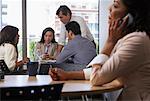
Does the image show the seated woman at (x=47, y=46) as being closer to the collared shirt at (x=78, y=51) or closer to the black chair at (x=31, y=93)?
the collared shirt at (x=78, y=51)

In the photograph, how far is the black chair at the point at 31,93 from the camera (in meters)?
1.47

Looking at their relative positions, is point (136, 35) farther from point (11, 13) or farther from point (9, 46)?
point (11, 13)

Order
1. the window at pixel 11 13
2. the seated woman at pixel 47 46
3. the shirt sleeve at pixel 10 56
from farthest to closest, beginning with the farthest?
the window at pixel 11 13 < the seated woman at pixel 47 46 < the shirt sleeve at pixel 10 56

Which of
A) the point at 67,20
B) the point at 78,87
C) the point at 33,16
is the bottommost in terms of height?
the point at 78,87

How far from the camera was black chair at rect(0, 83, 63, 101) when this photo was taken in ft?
4.81

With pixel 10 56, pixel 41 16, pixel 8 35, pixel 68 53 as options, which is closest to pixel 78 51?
pixel 68 53

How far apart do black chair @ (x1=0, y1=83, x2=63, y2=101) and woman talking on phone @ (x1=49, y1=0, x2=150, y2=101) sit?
370 mm

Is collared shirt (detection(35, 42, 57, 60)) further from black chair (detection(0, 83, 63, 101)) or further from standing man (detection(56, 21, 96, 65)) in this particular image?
black chair (detection(0, 83, 63, 101))

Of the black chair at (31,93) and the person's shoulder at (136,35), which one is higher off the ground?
the person's shoulder at (136,35)

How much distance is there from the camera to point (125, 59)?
5.77 ft

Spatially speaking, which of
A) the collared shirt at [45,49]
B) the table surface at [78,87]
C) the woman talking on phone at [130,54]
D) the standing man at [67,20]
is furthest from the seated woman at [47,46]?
the woman talking on phone at [130,54]

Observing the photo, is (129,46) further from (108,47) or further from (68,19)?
(68,19)

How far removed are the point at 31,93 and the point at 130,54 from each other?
61 centimetres

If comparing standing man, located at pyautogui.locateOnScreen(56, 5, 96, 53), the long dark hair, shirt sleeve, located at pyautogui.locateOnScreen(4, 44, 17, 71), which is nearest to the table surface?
shirt sleeve, located at pyautogui.locateOnScreen(4, 44, 17, 71)
